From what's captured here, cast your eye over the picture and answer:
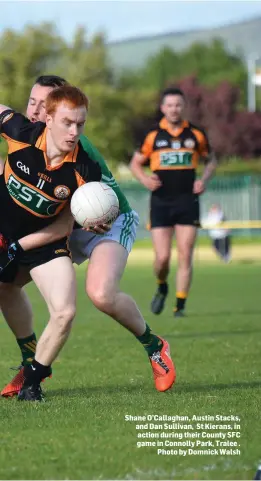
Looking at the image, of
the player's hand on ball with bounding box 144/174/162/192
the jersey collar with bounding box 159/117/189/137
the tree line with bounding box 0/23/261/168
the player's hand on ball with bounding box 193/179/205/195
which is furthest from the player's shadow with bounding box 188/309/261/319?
the tree line with bounding box 0/23/261/168

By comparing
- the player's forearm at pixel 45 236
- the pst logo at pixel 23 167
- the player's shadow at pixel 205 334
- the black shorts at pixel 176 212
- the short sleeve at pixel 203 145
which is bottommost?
the player's shadow at pixel 205 334

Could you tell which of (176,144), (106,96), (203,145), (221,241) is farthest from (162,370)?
(106,96)

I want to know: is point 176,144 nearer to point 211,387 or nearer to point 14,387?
point 211,387

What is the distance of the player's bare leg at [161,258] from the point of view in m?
13.5

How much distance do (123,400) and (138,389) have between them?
2.18 feet

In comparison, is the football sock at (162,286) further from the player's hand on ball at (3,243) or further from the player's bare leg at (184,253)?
the player's hand on ball at (3,243)

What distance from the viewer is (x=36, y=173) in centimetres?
689

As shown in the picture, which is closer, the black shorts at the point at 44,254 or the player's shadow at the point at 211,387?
the black shorts at the point at 44,254

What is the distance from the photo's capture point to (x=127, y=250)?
757 cm

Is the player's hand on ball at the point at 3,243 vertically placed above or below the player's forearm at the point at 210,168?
above

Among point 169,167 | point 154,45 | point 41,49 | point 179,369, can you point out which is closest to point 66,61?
point 41,49

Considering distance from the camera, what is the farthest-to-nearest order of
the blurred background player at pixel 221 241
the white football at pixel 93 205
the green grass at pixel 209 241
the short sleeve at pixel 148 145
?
the green grass at pixel 209 241
the blurred background player at pixel 221 241
the short sleeve at pixel 148 145
the white football at pixel 93 205

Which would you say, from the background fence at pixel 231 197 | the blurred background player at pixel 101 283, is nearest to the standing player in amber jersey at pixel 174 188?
the blurred background player at pixel 101 283

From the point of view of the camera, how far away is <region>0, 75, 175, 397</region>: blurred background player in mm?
7230
